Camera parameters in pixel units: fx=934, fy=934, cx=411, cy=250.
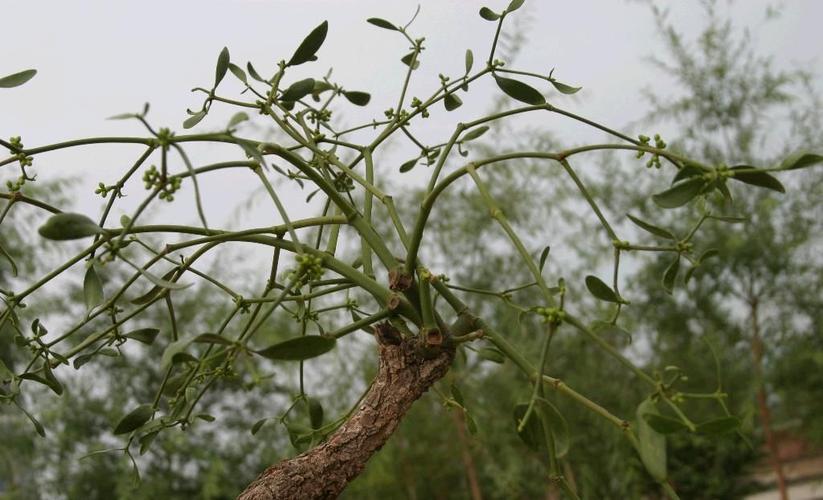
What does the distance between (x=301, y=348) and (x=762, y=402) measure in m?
1.32

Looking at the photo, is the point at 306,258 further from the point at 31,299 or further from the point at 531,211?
the point at 31,299

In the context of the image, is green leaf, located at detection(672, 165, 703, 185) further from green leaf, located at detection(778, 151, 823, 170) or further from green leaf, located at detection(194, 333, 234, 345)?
green leaf, located at detection(194, 333, 234, 345)

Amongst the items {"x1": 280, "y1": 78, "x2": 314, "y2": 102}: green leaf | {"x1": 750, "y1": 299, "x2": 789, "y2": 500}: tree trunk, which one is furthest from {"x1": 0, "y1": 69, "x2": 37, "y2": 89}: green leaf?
{"x1": 750, "y1": 299, "x2": 789, "y2": 500}: tree trunk

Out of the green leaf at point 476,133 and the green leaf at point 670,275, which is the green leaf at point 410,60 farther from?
the green leaf at point 670,275

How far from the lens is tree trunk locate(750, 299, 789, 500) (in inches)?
57.0

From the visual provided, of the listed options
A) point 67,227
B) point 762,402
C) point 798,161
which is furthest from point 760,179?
point 762,402

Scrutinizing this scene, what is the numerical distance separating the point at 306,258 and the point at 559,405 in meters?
1.16

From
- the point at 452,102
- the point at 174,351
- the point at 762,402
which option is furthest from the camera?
the point at 762,402

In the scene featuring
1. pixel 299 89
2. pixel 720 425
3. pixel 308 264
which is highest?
pixel 299 89

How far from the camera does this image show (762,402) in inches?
58.1

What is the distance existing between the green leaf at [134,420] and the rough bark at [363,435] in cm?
6

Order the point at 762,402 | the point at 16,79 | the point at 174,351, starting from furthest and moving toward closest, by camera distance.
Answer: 1. the point at 762,402
2. the point at 16,79
3. the point at 174,351

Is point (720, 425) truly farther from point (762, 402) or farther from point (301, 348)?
point (762, 402)

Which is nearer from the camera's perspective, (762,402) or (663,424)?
(663,424)
